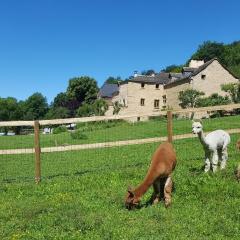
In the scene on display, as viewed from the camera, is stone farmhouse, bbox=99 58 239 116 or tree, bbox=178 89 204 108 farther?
stone farmhouse, bbox=99 58 239 116

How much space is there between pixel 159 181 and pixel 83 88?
9146cm

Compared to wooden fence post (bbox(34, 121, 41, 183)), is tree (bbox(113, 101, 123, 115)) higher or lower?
higher

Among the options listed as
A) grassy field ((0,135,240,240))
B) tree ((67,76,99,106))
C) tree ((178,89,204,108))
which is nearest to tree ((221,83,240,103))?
tree ((178,89,204,108))

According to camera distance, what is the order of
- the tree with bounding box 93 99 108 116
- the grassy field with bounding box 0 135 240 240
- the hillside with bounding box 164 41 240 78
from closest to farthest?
the grassy field with bounding box 0 135 240 240 → the tree with bounding box 93 99 108 116 → the hillside with bounding box 164 41 240 78

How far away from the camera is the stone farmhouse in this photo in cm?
5903

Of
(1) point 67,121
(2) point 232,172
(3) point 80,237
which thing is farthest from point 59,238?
(1) point 67,121

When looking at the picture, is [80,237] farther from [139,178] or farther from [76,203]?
[139,178]

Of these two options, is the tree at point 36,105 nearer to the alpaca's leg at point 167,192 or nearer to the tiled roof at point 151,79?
the tiled roof at point 151,79

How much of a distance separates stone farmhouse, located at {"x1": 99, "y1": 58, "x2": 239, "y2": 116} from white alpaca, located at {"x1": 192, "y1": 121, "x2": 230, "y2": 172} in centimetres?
4797

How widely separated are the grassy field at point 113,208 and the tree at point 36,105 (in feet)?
380

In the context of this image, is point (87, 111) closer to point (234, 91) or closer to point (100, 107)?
point (100, 107)

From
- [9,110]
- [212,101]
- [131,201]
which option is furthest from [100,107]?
[9,110]

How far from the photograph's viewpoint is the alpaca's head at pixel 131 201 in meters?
8.12

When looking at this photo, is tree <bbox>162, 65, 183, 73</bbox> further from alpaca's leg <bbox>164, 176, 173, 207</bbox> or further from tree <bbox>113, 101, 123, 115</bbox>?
alpaca's leg <bbox>164, 176, 173, 207</bbox>
